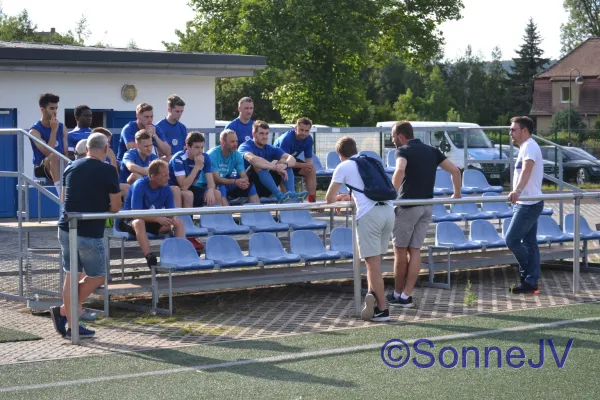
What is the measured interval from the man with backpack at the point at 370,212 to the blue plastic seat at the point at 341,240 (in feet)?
7.33

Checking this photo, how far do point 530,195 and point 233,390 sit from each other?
17.3 feet

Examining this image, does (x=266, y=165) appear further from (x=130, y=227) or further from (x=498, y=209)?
(x=498, y=209)

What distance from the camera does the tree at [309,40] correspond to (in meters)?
40.2

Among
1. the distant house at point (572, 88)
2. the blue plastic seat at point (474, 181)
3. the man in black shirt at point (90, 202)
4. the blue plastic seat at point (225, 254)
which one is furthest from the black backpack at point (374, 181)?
the distant house at point (572, 88)

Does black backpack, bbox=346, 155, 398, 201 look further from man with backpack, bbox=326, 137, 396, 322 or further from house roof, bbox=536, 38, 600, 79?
house roof, bbox=536, 38, 600, 79

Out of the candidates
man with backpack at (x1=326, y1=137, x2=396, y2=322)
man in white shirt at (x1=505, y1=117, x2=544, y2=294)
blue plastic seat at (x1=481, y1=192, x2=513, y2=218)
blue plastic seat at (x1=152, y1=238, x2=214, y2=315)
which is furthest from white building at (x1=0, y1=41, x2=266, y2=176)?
man with backpack at (x1=326, y1=137, x2=396, y2=322)

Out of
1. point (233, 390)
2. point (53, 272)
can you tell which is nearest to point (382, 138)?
point (53, 272)

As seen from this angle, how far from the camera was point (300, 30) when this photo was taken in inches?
1593

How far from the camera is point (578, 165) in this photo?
35.3m

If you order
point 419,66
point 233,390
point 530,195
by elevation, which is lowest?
point 233,390

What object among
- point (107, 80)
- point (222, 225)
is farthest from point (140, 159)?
point (107, 80)

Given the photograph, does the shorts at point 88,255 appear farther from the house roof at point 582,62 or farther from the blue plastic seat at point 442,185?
the house roof at point 582,62

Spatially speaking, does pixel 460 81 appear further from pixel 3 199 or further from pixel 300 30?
pixel 3 199

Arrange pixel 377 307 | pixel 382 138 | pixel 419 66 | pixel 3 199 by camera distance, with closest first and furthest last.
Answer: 1. pixel 377 307
2. pixel 382 138
3. pixel 3 199
4. pixel 419 66
